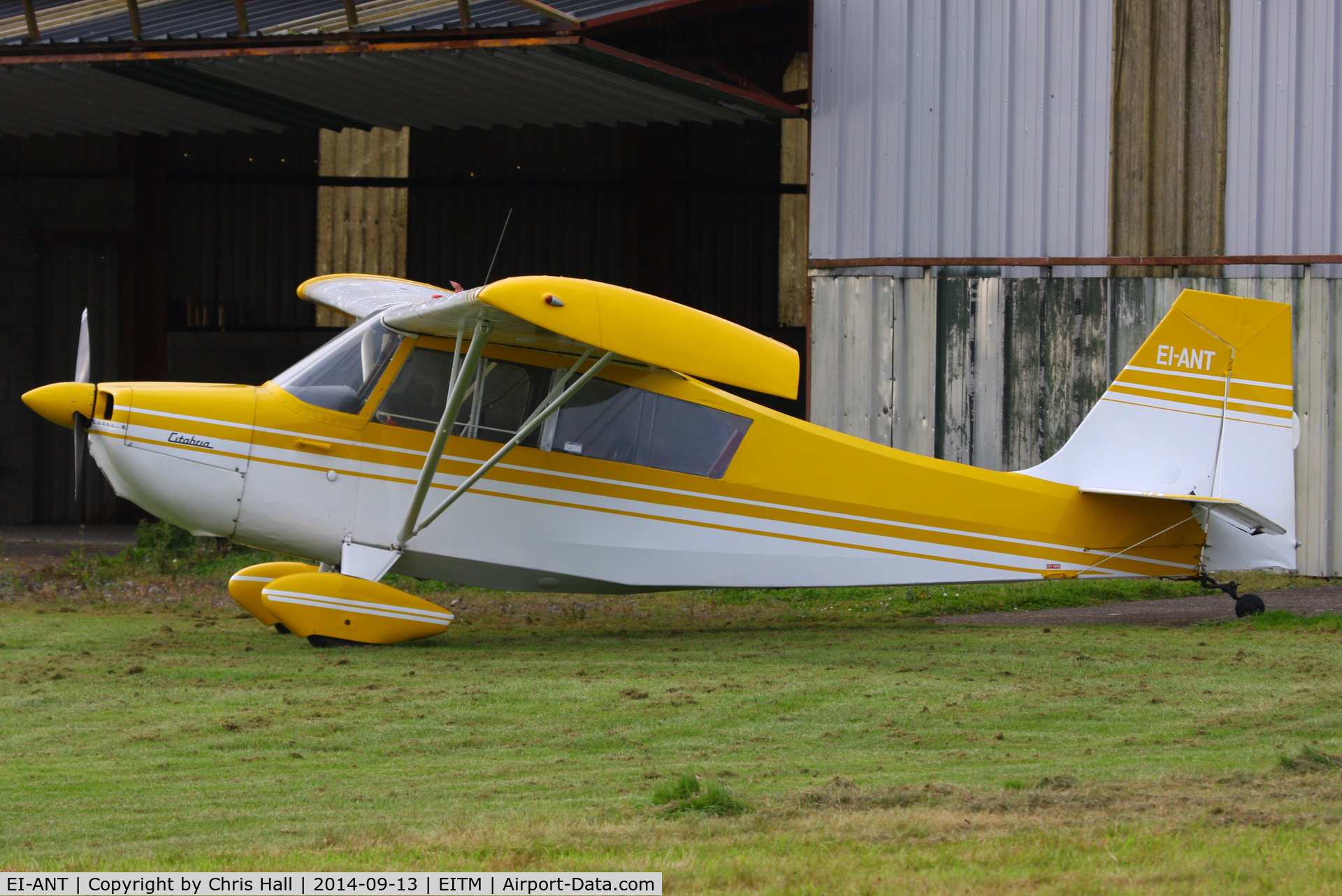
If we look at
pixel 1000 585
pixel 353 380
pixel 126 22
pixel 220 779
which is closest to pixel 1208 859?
pixel 220 779

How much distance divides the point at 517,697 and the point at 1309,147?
32.6ft

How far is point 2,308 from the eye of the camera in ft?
72.5

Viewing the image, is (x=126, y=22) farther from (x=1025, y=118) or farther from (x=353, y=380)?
(x=1025, y=118)

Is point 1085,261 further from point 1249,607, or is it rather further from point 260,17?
point 260,17

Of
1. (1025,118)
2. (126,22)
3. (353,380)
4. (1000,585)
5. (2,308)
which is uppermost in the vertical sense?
(126,22)

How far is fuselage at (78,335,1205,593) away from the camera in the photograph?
8.93 metres

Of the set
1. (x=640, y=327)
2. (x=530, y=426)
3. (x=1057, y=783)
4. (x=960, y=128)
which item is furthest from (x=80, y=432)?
→ (x=960, y=128)

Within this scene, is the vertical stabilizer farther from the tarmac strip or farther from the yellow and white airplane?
the tarmac strip

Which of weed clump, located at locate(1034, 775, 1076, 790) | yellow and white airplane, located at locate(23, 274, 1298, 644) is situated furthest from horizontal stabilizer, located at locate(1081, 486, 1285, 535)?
weed clump, located at locate(1034, 775, 1076, 790)

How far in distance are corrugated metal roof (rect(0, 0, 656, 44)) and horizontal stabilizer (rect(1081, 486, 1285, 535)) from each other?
727 cm

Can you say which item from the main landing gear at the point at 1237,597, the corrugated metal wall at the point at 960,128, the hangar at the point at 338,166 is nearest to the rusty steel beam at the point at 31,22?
the hangar at the point at 338,166

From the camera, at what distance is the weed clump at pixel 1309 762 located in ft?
16.0

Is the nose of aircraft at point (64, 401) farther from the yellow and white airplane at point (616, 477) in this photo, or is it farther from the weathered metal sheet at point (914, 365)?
the weathered metal sheet at point (914, 365)

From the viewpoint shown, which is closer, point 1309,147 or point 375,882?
point 375,882
